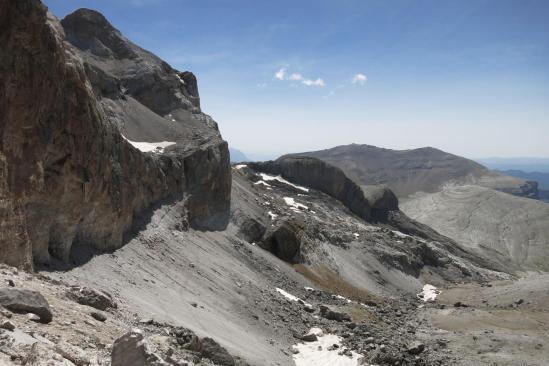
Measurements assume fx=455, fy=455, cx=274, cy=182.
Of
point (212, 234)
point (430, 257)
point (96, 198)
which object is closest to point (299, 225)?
point (212, 234)

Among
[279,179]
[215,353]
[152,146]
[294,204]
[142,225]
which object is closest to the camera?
[215,353]

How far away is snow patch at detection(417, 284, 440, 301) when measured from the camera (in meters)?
72.0

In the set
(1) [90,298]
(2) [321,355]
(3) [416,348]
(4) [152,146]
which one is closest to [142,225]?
(4) [152,146]

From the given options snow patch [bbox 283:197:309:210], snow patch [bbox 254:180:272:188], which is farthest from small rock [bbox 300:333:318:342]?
snow patch [bbox 254:180:272:188]

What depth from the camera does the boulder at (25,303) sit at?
1303 cm

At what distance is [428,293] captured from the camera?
75.6m

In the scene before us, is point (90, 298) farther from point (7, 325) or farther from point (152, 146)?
point (152, 146)

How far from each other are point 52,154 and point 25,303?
1438 centimetres

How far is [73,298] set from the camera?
17828 millimetres

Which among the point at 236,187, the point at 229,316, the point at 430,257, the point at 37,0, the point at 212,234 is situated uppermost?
the point at 37,0

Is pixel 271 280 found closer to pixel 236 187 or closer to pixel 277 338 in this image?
pixel 277 338

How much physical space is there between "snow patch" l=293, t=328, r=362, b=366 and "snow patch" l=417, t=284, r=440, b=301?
135ft

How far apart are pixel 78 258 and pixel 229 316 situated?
11.4 metres

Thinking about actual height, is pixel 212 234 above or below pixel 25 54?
below
